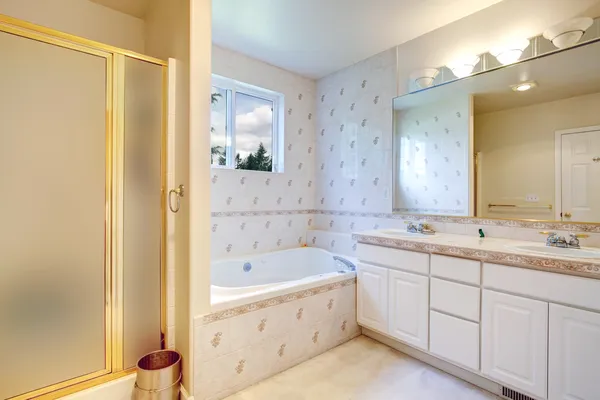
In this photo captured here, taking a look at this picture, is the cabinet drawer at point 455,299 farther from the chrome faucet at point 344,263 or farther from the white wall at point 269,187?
the white wall at point 269,187

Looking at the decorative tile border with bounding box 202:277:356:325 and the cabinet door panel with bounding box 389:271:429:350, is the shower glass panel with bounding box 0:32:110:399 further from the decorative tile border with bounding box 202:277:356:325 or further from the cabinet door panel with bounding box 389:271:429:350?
the cabinet door panel with bounding box 389:271:429:350

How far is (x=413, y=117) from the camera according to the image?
259cm

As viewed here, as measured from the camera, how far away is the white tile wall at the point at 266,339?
1.59m

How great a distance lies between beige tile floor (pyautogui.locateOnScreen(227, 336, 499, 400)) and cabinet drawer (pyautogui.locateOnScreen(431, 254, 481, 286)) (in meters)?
0.68

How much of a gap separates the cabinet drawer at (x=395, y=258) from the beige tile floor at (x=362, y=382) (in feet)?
2.23

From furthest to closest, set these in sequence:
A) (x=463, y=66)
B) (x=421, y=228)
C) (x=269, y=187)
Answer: (x=269, y=187), (x=421, y=228), (x=463, y=66)

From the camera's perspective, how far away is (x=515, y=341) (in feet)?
5.10

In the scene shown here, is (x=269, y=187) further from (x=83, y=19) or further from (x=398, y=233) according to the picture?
(x=83, y=19)

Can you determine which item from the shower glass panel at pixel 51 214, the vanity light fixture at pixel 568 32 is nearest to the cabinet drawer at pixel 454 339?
the vanity light fixture at pixel 568 32

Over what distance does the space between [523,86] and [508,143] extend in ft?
1.27

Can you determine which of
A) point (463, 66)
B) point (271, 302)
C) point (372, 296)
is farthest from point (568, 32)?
point (271, 302)

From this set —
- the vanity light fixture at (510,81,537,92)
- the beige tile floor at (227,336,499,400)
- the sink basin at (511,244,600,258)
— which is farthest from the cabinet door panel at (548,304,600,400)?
the vanity light fixture at (510,81,537,92)

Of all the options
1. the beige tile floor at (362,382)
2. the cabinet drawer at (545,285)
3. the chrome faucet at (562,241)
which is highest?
the chrome faucet at (562,241)

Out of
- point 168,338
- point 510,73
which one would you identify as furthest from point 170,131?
point 510,73
